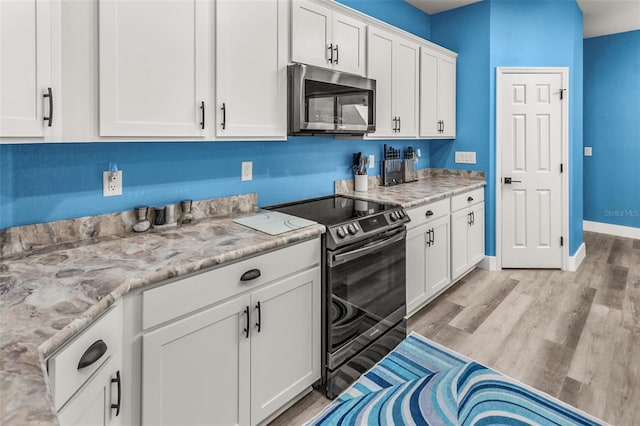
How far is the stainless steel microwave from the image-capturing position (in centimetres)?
216

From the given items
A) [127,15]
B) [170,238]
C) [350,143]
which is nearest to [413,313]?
[350,143]

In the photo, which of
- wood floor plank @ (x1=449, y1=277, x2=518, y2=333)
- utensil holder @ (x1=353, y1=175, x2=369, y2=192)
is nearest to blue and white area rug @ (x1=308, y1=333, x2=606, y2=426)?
wood floor plank @ (x1=449, y1=277, x2=518, y2=333)

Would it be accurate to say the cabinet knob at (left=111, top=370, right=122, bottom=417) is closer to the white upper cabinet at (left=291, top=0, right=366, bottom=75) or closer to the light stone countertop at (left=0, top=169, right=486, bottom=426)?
the light stone countertop at (left=0, top=169, right=486, bottom=426)

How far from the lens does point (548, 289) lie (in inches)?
139

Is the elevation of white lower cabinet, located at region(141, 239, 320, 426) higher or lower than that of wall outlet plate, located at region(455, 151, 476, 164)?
lower

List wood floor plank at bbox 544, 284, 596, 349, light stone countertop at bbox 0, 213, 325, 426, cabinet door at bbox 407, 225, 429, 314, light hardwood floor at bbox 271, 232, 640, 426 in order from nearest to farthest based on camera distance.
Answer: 1. light stone countertop at bbox 0, 213, 325, 426
2. light hardwood floor at bbox 271, 232, 640, 426
3. wood floor plank at bbox 544, 284, 596, 349
4. cabinet door at bbox 407, 225, 429, 314

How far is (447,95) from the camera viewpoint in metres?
3.95

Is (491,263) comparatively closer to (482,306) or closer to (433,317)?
(482,306)

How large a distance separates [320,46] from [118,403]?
2146mm

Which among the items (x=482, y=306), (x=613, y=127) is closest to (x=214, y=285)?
(x=482, y=306)

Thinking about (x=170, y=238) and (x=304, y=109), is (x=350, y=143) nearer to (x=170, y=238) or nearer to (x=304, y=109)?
(x=304, y=109)

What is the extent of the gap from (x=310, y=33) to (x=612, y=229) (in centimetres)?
567

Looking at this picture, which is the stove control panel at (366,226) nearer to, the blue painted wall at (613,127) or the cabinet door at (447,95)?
the cabinet door at (447,95)

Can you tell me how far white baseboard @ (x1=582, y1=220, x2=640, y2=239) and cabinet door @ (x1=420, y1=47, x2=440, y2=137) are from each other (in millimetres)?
3704
